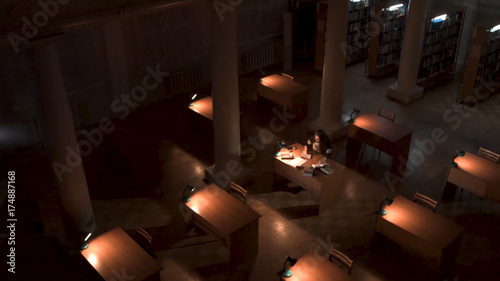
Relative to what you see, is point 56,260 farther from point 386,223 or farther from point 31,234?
point 386,223

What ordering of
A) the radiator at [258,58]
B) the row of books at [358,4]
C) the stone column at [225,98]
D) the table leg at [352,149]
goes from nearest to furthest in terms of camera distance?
the stone column at [225,98] < the table leg at [352,149] < the row of books at [358,4] < the radiator at [258,58]

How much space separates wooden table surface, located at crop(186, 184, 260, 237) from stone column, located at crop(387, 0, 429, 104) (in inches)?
258

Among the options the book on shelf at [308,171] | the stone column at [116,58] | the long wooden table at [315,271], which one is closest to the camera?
the long wooden table at [315,271]

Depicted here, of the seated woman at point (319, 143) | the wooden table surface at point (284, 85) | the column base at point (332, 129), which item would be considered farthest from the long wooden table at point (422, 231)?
the wooden table surface at point (284, 85)

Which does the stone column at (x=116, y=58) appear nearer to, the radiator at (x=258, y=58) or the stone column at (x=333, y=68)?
the radiator at (x=258, y=58)

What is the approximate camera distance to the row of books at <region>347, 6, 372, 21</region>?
13750 millimetres

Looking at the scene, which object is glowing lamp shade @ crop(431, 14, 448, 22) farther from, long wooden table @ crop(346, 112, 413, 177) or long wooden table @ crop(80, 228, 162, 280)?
long wooden table @ crop(80, 228, 162, 280)

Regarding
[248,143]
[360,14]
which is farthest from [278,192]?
[360,14]

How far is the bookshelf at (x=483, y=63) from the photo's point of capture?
1144cm

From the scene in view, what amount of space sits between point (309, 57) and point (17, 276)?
10.7 m

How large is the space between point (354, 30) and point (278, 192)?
674cm

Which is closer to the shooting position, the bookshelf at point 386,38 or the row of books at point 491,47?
the row of books at point 491,47

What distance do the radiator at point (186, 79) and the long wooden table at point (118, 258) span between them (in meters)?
6.44

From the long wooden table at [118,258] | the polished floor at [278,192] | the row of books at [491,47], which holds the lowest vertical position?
the polished floor at [278,192]
